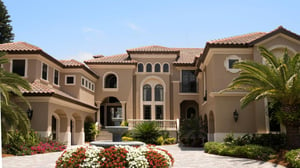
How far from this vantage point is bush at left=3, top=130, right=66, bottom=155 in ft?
57.7

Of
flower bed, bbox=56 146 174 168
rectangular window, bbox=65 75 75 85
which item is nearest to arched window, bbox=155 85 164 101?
rectangular window, bbox=65 75 75 85

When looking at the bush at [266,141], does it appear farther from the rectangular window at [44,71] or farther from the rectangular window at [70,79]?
the rectangular window at [70,79]

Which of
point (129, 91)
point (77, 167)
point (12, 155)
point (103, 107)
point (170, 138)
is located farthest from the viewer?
point (103, 107)

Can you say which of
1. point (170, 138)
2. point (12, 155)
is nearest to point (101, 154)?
point (12, 155)

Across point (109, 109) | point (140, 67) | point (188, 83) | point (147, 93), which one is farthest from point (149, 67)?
point (109, 109)

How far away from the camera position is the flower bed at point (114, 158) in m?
9.21

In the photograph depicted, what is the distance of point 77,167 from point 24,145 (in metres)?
10.5

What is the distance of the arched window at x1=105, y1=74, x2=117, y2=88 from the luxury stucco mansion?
2cm

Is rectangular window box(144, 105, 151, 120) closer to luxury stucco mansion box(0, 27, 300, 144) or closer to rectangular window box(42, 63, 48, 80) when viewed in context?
luxury stucco mansion box(0, 27, 300, 144)

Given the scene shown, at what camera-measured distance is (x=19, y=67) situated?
2300cm

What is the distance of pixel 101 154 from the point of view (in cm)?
943

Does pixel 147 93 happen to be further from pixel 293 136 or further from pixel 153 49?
pixel 293 136

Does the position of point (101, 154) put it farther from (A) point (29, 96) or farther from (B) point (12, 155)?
(A) point (29, 96)

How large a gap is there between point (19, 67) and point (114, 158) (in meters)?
16.7
